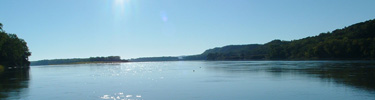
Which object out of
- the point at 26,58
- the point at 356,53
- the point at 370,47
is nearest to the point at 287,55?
the point at 356,53

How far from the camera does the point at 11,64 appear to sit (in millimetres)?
99812

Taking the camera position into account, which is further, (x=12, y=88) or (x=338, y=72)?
(x=338, y=72)

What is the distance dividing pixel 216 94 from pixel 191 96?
5.49ft

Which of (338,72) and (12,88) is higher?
(338,72)

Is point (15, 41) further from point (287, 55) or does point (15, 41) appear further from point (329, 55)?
point (287, 55)

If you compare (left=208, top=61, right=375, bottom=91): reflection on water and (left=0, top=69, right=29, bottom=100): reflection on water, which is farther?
(left=208, top=61, right=375, bottom=91): reflection on water

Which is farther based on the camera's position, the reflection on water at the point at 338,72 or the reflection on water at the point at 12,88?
the reflection on water at the point at 338,72

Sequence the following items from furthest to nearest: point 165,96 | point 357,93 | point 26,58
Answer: point 26,58 < point 165,96 < point 357,93

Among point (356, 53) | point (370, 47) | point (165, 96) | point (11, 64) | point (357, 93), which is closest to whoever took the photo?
point (357, 93)

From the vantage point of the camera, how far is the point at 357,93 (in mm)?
16891

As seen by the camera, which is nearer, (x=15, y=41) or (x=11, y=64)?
(x=15, y=41)

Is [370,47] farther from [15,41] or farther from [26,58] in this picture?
[26,58]

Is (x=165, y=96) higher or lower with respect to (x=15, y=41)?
lower

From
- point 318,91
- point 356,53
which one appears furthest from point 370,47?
point 318,91
